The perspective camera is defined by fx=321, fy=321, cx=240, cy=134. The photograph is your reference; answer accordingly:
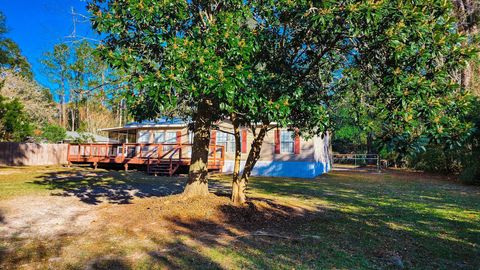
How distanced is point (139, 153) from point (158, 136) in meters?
2.01

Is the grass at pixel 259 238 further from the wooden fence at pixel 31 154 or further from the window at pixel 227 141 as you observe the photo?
the wooden fence at pixel 31 154

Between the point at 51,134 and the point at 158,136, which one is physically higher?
the point at 51,134

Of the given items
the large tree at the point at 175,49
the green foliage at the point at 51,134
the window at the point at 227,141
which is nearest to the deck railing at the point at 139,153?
the window at the point at 227,141

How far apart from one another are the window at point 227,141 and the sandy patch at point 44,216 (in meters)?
11.6

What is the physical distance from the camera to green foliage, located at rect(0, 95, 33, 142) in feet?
63.4

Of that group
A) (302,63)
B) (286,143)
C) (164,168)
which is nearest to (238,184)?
(302,63)

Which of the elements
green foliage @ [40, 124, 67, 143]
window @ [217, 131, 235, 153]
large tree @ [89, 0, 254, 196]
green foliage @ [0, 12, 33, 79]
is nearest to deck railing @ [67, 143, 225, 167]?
window @ [217, 131, 235, 153]

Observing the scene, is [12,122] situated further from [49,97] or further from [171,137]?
[49,97]

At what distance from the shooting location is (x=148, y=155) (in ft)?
65.3

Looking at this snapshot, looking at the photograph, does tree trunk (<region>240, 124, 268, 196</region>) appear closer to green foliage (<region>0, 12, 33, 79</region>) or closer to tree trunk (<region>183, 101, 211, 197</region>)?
tree trunk (<region>183, 101, 211, 197</region>)

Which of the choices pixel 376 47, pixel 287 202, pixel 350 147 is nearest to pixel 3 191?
pixel 287 202

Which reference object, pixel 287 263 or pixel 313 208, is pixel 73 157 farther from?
pixel 287 263

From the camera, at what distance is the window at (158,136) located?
21422 mm

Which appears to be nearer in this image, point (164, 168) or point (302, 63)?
point (302, 63)
